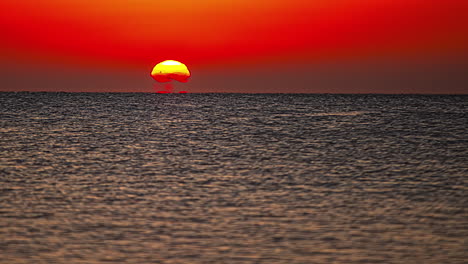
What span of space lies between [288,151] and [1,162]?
15.3m

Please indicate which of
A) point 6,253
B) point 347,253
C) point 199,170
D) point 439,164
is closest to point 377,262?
point 347,253

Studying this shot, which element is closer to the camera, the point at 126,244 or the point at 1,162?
the point at 126,244

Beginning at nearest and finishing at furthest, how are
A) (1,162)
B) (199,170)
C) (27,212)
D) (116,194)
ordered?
(27,212) → (116,194) → (199,170) → (1,162)

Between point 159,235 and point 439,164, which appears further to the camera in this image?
point 439,164

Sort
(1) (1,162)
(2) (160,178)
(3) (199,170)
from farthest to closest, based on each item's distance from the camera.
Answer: (1) (1,162), (3) (199,170), (2) (160,178)

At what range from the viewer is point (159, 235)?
12984mm

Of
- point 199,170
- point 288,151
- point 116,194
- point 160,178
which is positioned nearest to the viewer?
point 116,194

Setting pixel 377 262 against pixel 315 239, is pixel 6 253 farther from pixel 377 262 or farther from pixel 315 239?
pixel 377 262

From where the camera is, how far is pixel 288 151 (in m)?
33.1

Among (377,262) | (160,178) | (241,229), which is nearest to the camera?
(377,262)

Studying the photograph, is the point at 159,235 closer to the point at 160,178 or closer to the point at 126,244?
the point at 126,244

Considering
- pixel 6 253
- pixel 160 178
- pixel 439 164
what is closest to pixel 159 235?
pixel 6 253

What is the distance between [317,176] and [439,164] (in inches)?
331

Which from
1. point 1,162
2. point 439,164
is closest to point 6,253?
point 1,162
